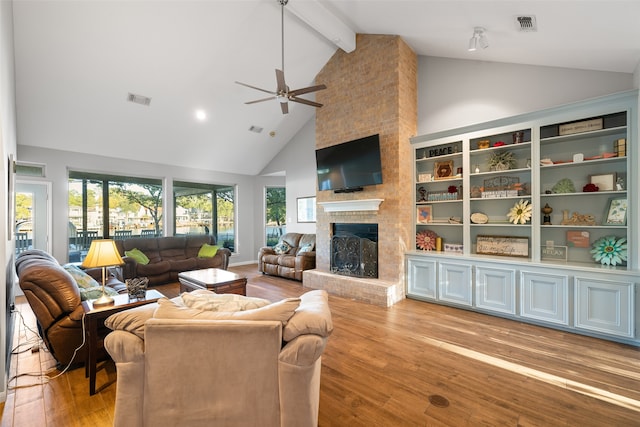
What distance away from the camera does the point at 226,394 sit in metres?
1.46

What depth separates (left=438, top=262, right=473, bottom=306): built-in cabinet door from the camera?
3.86m

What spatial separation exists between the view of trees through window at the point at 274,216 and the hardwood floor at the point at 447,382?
5644 millimetres

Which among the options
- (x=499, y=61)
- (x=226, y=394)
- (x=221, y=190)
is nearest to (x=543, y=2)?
(x=499, y=61)

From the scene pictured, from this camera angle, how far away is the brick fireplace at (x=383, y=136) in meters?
4.38

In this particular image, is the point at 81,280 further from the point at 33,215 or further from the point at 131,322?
the point at 33,215

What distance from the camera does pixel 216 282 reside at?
359 centimetres

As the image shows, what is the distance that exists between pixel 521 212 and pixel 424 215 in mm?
1321

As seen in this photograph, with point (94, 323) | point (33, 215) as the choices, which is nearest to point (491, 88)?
point (94, 323)

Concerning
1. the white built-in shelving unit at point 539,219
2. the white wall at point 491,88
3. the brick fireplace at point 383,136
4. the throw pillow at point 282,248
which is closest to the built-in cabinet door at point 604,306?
the white built-in shelving unit at point 539,219

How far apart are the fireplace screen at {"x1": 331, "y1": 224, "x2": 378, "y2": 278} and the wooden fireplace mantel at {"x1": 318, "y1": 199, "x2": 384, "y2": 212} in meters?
0.31

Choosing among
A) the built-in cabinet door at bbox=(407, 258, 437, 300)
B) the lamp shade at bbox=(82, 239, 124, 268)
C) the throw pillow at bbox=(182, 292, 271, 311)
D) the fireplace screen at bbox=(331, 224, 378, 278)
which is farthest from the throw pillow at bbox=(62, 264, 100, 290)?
the built-in cabinet door at bbox=(407, 258, 437, 300)

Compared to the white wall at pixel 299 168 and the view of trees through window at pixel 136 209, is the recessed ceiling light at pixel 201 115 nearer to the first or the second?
the view of trees through window at pixel 136 209

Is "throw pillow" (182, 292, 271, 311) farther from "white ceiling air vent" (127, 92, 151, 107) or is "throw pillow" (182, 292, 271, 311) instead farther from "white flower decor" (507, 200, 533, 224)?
"white ceiling air vent" (127, 92, 151, 107)

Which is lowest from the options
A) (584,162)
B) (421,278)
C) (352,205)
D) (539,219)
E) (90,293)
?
(421,278)
